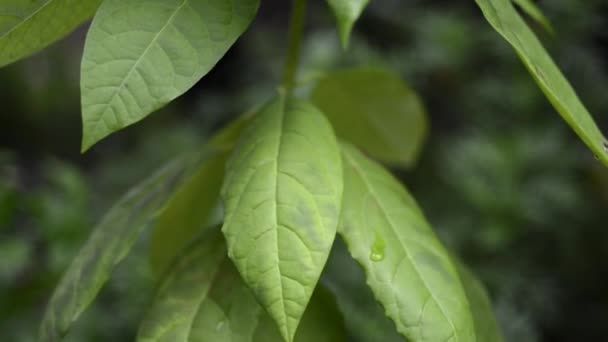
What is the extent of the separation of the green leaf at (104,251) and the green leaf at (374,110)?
0.23 metres

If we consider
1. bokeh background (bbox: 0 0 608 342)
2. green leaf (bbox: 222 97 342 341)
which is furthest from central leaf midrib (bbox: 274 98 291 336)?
bokeh background (bbox: 0 0 608 342)

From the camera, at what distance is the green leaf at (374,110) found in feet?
3.15

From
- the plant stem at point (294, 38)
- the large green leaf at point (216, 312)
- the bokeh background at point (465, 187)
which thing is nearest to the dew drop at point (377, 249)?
the large green leaf at point (216, 312)

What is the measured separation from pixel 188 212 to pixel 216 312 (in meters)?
0.24

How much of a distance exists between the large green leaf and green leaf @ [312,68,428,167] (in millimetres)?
321

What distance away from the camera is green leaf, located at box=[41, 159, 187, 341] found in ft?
2.27

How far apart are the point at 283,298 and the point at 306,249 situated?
0.14ft

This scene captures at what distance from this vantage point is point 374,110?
0.98 meters

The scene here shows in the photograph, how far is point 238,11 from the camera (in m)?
0.60

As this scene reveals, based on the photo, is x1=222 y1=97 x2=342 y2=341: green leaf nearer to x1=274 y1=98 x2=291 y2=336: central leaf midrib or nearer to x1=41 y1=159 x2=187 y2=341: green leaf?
x1=274 y1=98 x2=291 y2=336: central leaf midrib

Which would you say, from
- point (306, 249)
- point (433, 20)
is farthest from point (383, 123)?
point (433, 20)

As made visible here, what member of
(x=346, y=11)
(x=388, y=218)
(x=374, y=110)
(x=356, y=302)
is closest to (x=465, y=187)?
(x=356, y=302)

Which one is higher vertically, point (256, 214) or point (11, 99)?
point (256, 214)

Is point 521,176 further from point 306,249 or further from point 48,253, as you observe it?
point 306,249
